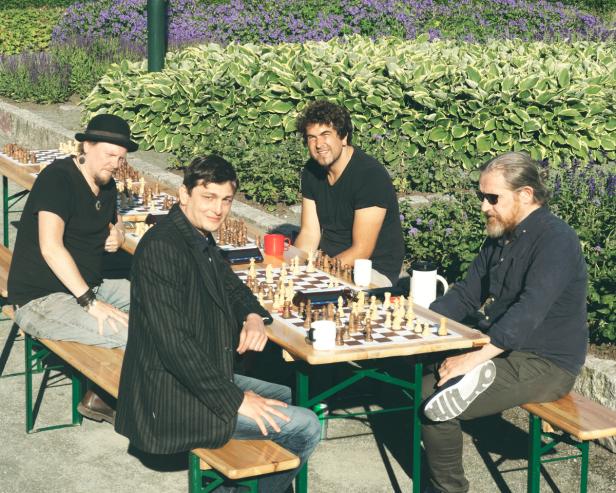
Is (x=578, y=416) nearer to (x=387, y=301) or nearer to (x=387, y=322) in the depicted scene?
(x=387, y=322)

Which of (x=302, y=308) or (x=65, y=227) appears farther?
(x=65, y=227)

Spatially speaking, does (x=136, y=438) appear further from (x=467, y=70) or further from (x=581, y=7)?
(x=581, y=7)

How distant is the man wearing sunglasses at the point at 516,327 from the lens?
5.30m

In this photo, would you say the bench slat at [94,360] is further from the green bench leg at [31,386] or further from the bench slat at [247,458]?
the bench slat at [247,458]

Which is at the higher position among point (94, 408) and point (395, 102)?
point (395, 102)

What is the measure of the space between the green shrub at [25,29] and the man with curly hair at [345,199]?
1885cm

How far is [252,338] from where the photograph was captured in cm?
522

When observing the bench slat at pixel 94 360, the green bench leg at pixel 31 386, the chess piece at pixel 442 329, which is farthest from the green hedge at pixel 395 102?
the chess piece at pixel 442 329

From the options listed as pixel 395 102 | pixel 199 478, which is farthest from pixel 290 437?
pixel 395 102

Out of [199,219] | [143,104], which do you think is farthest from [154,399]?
[143,104]

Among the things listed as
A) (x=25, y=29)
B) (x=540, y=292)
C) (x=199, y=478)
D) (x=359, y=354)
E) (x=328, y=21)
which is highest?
(x=328, y=21)

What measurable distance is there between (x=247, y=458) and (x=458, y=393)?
3.90 ft

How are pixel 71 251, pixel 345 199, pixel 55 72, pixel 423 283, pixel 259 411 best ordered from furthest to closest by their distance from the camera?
pixel 55 72 < pixel 345 199 < pixel 71 251 < pixel 423 283 < pixel 259 411

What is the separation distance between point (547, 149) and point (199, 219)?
7902mm
